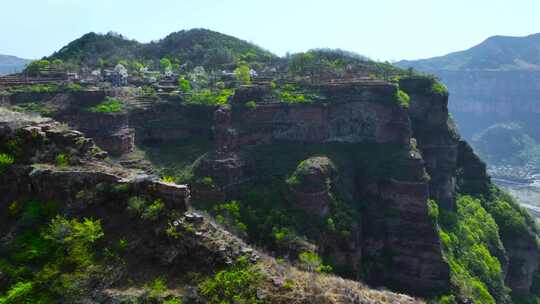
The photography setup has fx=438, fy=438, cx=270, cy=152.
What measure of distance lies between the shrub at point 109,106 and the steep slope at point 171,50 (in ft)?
193

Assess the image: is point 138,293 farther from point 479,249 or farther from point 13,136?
point 479,249

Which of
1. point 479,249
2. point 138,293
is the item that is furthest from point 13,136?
point 479,249

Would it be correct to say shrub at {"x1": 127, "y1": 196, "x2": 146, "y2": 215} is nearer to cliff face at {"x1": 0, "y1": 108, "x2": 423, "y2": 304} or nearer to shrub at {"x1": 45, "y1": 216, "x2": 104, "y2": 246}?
cliff face at {"x1": 0, "y1": 108, "x2": 423, "y2": 304}

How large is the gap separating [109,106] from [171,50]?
94.4m

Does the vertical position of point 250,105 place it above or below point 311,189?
above

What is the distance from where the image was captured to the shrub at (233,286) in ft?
52.5

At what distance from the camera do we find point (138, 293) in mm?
16422

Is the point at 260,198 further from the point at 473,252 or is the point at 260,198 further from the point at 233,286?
the point at 233,286

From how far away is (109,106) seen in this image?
51.3 meters

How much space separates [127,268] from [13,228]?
6152 millimetres

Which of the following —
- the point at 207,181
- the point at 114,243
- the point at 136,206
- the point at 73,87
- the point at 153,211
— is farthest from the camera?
the point at 73,87

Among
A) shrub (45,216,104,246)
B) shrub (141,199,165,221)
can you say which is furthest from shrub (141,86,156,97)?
shrub (141,199,165,221)

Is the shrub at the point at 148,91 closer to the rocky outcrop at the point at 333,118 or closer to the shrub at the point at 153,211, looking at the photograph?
the rocky outcrop at the point at 333,118

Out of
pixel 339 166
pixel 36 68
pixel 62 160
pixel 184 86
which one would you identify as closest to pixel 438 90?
pixel 339 166
